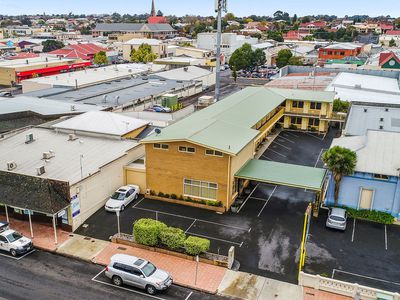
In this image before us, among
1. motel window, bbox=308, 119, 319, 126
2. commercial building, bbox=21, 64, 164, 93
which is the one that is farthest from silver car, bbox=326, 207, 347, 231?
commercial building, bbox=21, 64, 164, 93

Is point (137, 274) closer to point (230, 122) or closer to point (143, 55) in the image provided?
point (230, 122)

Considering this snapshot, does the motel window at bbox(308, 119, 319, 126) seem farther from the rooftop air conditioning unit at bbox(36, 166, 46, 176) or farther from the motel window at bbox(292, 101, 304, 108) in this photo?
the rooftop air conditioning unit at bbox(36, 166, 46, 176)

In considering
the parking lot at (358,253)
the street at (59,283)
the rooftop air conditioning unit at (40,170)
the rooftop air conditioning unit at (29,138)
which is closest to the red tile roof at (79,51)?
the rooftop air conditioning unit at (29,138)

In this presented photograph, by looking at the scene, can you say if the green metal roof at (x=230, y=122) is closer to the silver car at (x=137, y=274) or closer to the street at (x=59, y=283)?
the silver car at (x=137, y=274)

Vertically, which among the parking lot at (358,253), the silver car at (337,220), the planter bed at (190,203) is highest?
the silver car at (337,220)

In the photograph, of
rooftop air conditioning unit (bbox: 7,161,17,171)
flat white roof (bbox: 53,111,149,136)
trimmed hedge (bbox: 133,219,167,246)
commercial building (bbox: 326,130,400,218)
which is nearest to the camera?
trimmed hedge (bbox: 133,219,167,246)

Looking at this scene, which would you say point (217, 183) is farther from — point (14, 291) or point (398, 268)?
point (14, 291)
